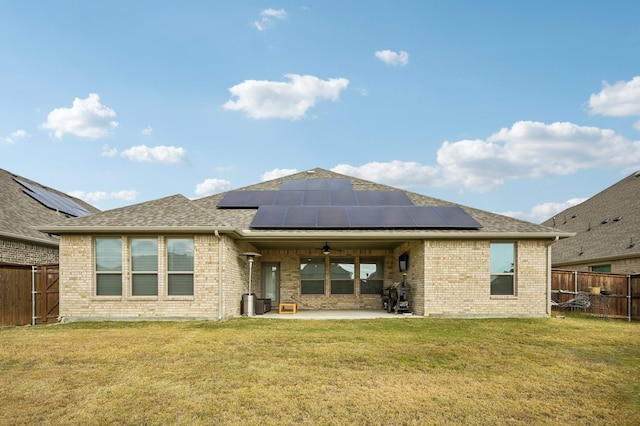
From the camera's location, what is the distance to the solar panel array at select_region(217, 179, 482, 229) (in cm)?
1301

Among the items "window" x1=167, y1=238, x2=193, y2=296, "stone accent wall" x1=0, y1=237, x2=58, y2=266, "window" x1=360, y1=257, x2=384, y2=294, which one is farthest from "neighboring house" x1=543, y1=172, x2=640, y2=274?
"stone accent wall" x1=0, y1=237, x2=58, y2=266

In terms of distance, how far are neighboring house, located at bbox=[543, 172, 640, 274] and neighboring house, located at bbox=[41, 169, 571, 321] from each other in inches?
231

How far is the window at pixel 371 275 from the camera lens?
1648 cm

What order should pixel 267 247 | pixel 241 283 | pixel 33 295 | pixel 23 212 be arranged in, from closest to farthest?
pixel 33 295 < pixel 241 283 < pixel 23 212 < pixel 267 247

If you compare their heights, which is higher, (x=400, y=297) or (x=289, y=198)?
(x=289, y=198)

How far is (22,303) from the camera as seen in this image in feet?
38.8

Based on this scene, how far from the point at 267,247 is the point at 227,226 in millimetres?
4462

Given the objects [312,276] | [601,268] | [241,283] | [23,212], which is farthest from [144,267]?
[601,268]

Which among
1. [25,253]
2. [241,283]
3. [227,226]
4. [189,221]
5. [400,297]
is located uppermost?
[189,221]

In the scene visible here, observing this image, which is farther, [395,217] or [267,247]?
[267,247]

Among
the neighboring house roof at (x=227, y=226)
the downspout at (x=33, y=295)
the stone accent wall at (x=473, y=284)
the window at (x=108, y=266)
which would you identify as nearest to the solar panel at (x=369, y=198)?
the neighboring house roof at (x=227, y=226)

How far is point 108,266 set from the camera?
11.8 metres

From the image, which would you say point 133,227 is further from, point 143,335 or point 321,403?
point 321,403

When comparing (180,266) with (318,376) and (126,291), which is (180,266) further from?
(318,376)
